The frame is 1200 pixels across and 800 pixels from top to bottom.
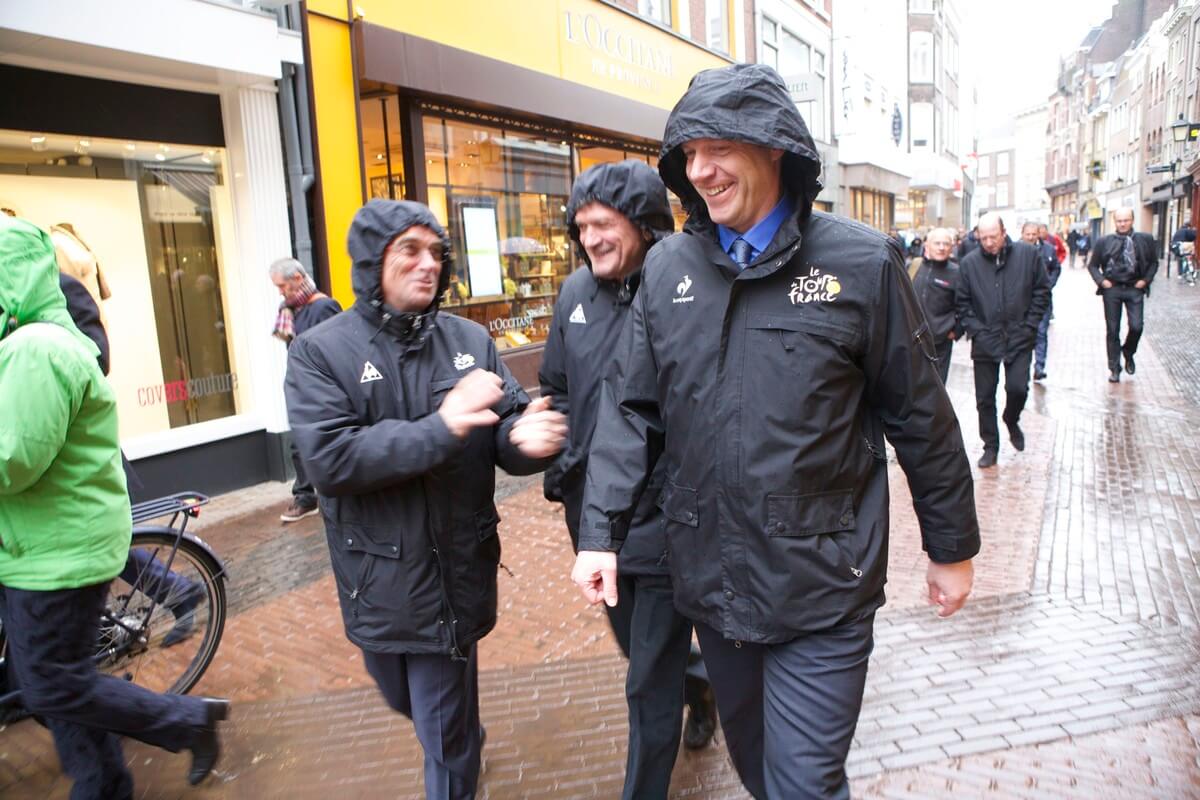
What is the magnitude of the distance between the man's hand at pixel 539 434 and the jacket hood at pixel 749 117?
2.92 feet

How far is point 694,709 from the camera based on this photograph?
10.9 feet

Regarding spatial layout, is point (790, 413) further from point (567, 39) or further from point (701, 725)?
point (567, 39)

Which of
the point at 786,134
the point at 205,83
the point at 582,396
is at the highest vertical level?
the point at 205,83

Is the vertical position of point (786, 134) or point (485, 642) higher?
point (786, 134)

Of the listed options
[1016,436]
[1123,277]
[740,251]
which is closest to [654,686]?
[740,251]

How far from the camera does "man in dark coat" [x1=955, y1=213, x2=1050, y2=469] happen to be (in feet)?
23.2

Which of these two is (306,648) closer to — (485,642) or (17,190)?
(485,642)

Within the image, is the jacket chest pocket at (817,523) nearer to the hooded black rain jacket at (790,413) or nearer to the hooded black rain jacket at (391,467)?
the hooded black rain jacket at (790,413)

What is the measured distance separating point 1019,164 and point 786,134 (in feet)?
400

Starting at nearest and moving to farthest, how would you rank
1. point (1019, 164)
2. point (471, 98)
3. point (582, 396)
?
point (582, 396) → point (471, 98) → point (1019, 164)

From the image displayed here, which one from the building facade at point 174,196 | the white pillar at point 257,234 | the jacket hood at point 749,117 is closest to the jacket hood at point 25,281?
the jacket hood at point 749,117

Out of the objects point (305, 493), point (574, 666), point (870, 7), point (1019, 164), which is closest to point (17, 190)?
point (305, 493)

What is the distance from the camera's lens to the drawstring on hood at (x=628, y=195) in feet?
9.62

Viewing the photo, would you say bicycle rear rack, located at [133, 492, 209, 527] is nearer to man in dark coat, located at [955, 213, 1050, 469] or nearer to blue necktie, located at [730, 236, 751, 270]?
blue necktie, located at [730, 236, 751, 270]
